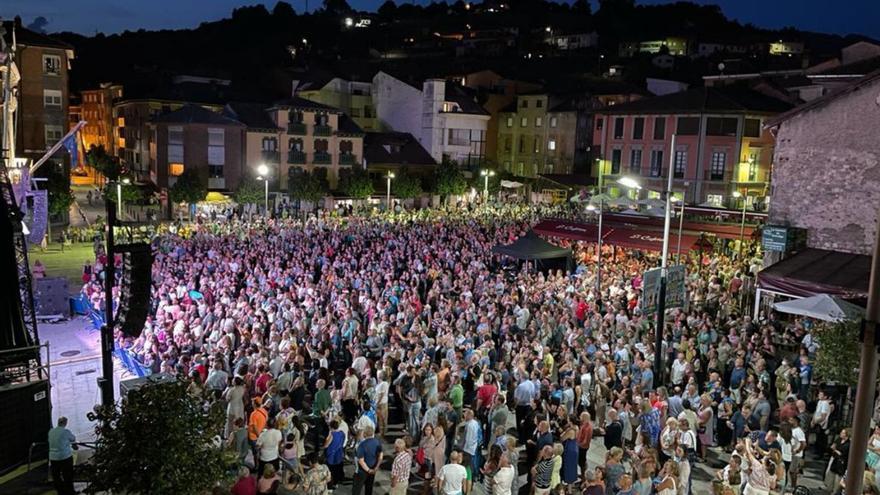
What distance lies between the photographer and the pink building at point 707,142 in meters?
44.8

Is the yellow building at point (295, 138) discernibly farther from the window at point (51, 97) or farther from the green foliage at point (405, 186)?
the window at point (51, 97)

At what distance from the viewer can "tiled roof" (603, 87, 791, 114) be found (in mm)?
44803

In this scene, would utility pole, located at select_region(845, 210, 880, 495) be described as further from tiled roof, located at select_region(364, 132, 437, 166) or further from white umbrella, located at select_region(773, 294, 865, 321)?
tiled roof, located at select_region(364, 132, 437, 166)

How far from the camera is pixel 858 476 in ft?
15.1

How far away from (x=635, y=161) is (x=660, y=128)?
9.81 ft

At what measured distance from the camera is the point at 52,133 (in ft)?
150

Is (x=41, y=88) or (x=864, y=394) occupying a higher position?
(x=41, y=88)

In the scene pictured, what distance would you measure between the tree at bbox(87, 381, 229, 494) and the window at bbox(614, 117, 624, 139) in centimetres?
4647

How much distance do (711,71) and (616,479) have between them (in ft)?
257

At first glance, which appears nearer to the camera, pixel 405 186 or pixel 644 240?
pixel 644 240

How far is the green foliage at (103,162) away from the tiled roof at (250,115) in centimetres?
1213

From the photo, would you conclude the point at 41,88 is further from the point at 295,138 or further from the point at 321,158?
the point at 321,158

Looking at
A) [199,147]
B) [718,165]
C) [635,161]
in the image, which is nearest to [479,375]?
[718,165]

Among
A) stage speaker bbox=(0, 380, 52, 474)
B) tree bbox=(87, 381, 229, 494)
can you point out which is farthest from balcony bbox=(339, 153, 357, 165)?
tree bbox=(87, 381, 229, 494)
